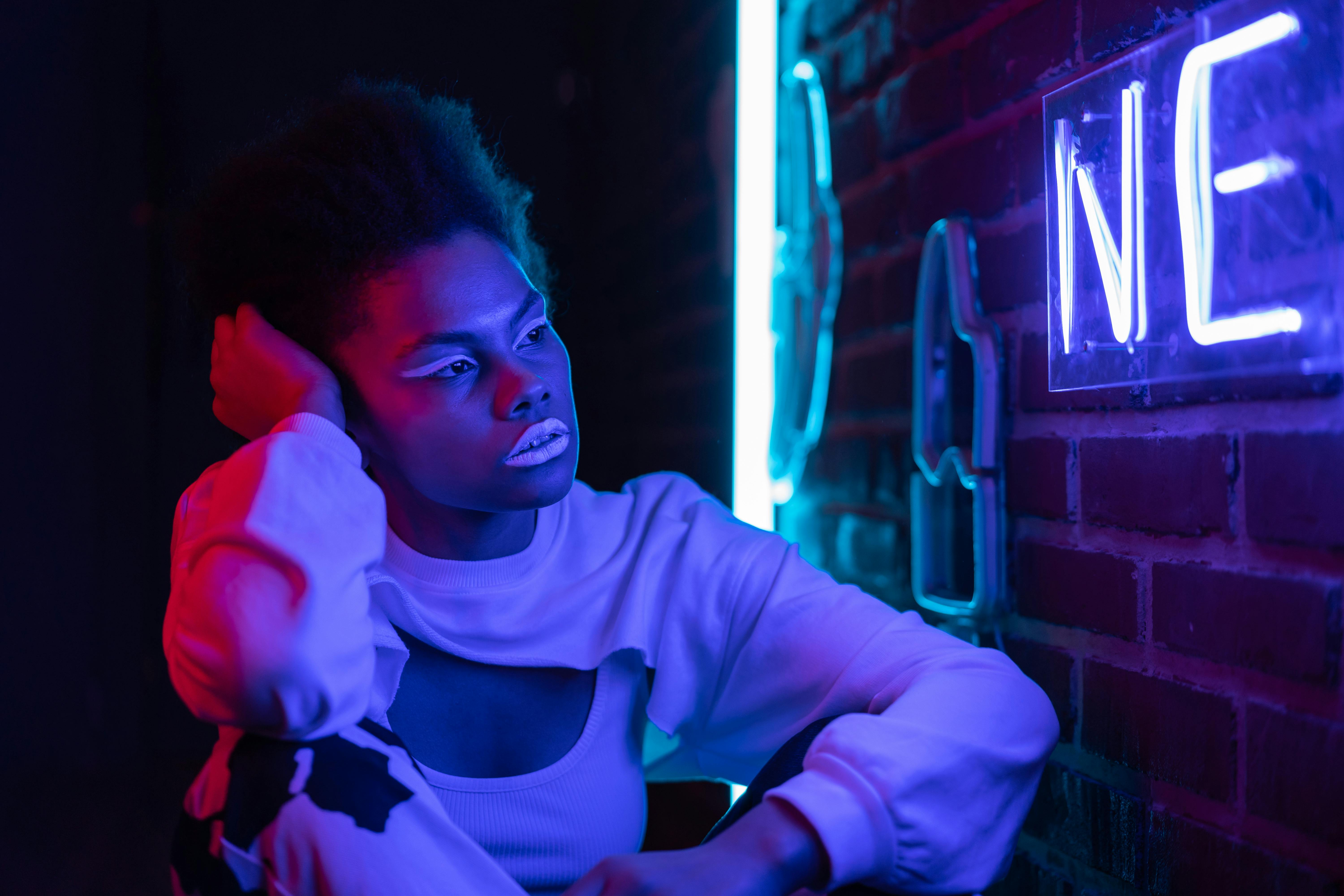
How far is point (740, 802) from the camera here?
2.92ft

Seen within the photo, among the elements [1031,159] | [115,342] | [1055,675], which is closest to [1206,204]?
[1031,159]

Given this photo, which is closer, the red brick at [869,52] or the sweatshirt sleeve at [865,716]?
the sweatshirt sleeve at [865,716]

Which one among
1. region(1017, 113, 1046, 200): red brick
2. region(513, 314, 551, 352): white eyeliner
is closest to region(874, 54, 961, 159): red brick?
region(1017, 113, 1046, 200): red brick

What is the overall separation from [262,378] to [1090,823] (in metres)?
1.06

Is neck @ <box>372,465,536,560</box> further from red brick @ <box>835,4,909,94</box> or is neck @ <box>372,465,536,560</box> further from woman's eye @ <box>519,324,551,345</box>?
red brick @ <box>835,4,909,94</box>

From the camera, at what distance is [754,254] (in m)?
1.59

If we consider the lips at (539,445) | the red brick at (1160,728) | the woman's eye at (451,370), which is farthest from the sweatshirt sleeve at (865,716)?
the woman's eye at (451,370)

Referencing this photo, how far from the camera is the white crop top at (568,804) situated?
3.25ft

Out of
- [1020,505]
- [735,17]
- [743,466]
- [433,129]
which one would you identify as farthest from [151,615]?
[735,17]

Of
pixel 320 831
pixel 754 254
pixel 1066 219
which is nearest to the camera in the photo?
pixel 320 831

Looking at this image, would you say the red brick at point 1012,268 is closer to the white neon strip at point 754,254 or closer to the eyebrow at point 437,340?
A: the white neon strip at point 754,254

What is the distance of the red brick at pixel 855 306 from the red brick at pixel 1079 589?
18.5 inches

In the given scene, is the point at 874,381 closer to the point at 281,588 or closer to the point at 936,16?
Result: the point at 936,16

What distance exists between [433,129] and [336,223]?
0.66ft
